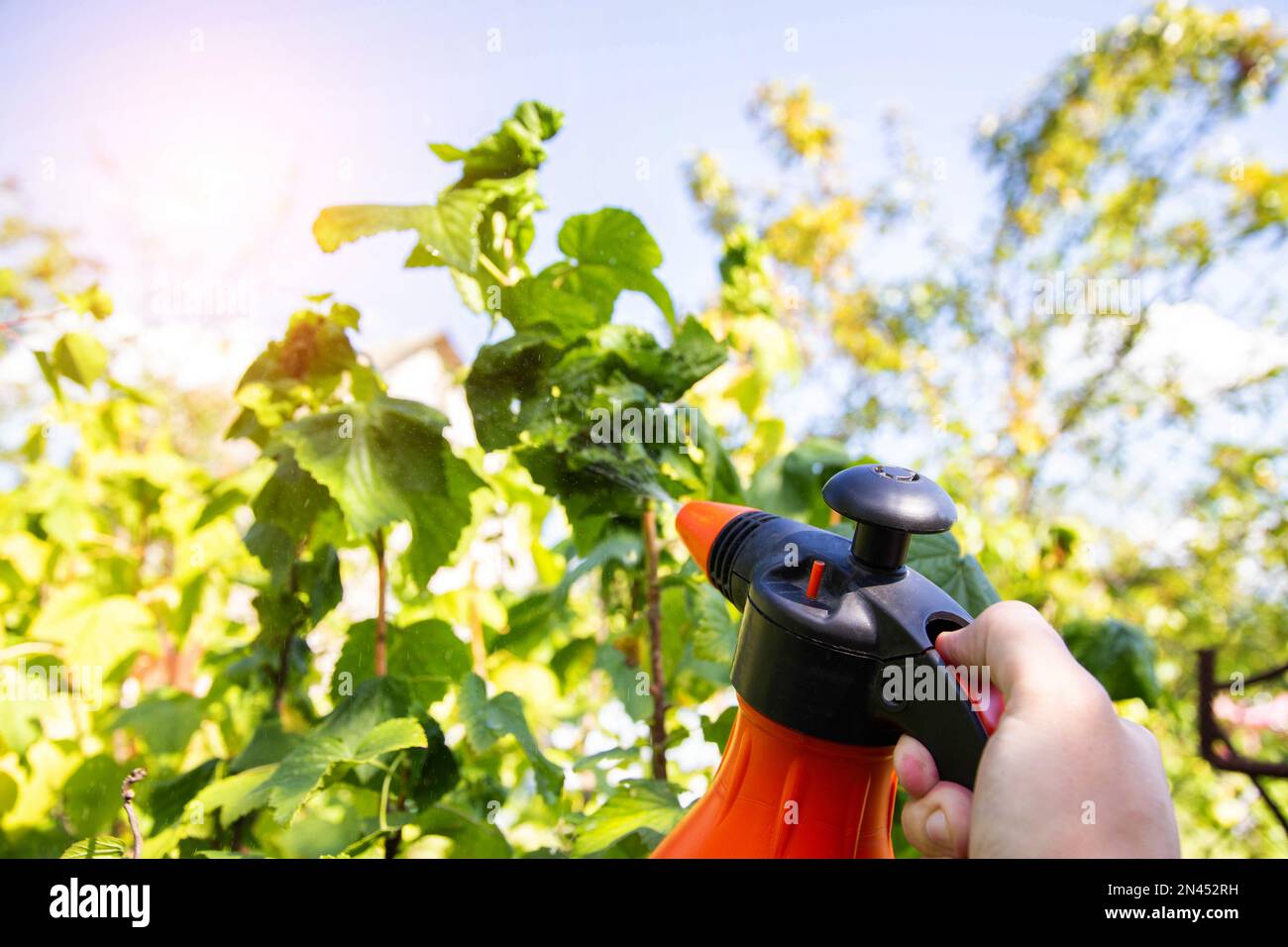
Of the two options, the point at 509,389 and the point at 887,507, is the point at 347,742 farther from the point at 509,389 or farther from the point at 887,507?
the point at 887,507

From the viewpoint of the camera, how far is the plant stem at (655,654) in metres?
0.59

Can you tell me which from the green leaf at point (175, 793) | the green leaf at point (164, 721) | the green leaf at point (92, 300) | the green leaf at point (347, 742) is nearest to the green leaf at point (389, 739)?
the green leaf at point (347, 742)

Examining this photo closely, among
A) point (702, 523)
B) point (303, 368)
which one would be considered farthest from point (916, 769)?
point (303, 368)

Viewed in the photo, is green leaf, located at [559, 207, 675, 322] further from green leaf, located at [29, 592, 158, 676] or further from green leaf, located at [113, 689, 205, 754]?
green leaf, located at [29, 592, 158, 676]

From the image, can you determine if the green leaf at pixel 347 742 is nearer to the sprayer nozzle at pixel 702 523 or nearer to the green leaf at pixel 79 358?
the sprayer nozzle at pixel 702 523

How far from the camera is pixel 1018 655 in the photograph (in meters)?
0.30

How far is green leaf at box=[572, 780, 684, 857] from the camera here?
47cm

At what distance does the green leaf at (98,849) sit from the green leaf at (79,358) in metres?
0.38

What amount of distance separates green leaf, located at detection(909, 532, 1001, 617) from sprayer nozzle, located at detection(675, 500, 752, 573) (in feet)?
0.60

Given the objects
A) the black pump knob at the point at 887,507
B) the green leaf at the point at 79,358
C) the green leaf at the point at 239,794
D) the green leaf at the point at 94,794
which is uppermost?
the green leaf at the point at 79,358

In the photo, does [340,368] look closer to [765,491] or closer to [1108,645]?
[765,491]

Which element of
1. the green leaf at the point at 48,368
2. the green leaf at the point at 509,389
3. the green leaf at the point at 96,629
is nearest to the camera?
the green leaf at the point at 509,389

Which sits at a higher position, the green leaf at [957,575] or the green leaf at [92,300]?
the green leaf at [92,300]

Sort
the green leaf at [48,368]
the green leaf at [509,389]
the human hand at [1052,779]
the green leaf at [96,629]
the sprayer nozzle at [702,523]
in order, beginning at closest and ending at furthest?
the human hand at [1052,779] → the sprayer nozzle at [702,523] → the green leaf at [509,389] → the green leaf at [48,368] → the green leaf at [96,629]
